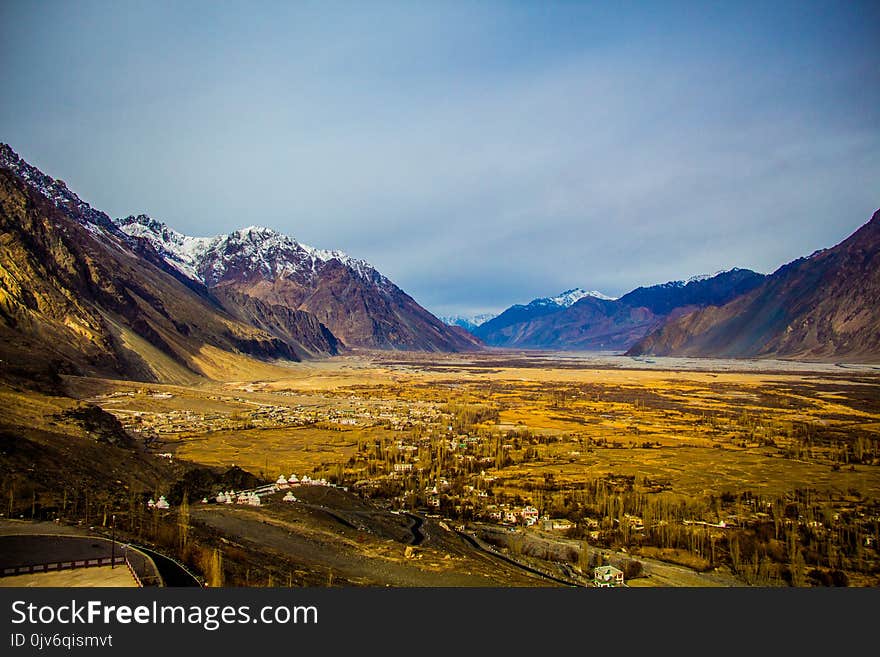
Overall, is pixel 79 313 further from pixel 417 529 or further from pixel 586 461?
pixel 417 529

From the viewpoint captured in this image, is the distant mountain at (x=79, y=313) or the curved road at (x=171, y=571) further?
the distant mountain at (x=79, y=313)

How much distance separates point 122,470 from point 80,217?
192 metres

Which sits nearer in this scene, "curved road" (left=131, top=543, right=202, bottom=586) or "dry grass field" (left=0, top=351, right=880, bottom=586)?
"curved road" (left=131, top=543, right=202, bottom=586)

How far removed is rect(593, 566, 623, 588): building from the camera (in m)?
23.7

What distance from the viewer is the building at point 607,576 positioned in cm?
2373

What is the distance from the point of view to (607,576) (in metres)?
24.1

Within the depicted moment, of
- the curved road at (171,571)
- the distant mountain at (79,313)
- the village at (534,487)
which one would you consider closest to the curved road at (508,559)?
the village at (534,487)

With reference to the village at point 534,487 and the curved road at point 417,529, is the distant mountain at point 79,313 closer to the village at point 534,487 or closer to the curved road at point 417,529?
the village at point 534,487

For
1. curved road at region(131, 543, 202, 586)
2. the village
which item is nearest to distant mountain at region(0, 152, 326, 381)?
the village

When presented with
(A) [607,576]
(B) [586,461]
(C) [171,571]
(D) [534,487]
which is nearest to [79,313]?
(B) [586,461]

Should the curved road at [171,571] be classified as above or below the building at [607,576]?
above

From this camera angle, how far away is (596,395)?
110875mm

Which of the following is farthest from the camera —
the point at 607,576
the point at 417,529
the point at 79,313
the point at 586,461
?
the point at 79,313

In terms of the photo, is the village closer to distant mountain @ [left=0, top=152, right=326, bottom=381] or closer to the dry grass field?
the dry grass field
